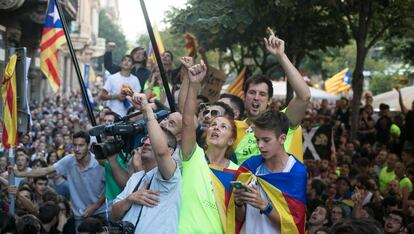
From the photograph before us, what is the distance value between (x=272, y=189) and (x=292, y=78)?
93 centimetres

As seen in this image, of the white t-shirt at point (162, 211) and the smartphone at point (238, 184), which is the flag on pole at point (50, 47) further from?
the smartphone at point (238, 184)

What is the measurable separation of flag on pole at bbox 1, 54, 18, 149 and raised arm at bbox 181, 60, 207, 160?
3.76 meters

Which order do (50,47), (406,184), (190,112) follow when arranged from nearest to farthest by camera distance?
1. (190,112)
2. (406,184)
3. (50,47)

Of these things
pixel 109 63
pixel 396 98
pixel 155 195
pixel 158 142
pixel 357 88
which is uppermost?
pixel 109 63

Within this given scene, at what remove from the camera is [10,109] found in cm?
877

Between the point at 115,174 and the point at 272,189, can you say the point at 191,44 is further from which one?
the point at 272,189

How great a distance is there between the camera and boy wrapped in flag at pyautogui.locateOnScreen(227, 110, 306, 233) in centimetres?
529

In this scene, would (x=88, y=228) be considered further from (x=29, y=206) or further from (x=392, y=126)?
(x=392, y=126)

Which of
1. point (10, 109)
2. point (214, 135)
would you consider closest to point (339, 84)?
point (10, 109)

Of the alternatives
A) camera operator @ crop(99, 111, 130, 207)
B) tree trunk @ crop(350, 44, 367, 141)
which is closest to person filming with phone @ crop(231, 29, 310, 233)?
camera operator @ crop(99, 111, 130, 207)

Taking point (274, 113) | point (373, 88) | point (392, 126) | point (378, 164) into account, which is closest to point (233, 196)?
point (274, 113)

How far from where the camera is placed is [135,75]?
1158cm

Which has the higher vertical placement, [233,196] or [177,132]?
[177,132]

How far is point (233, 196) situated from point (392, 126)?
446 inches
